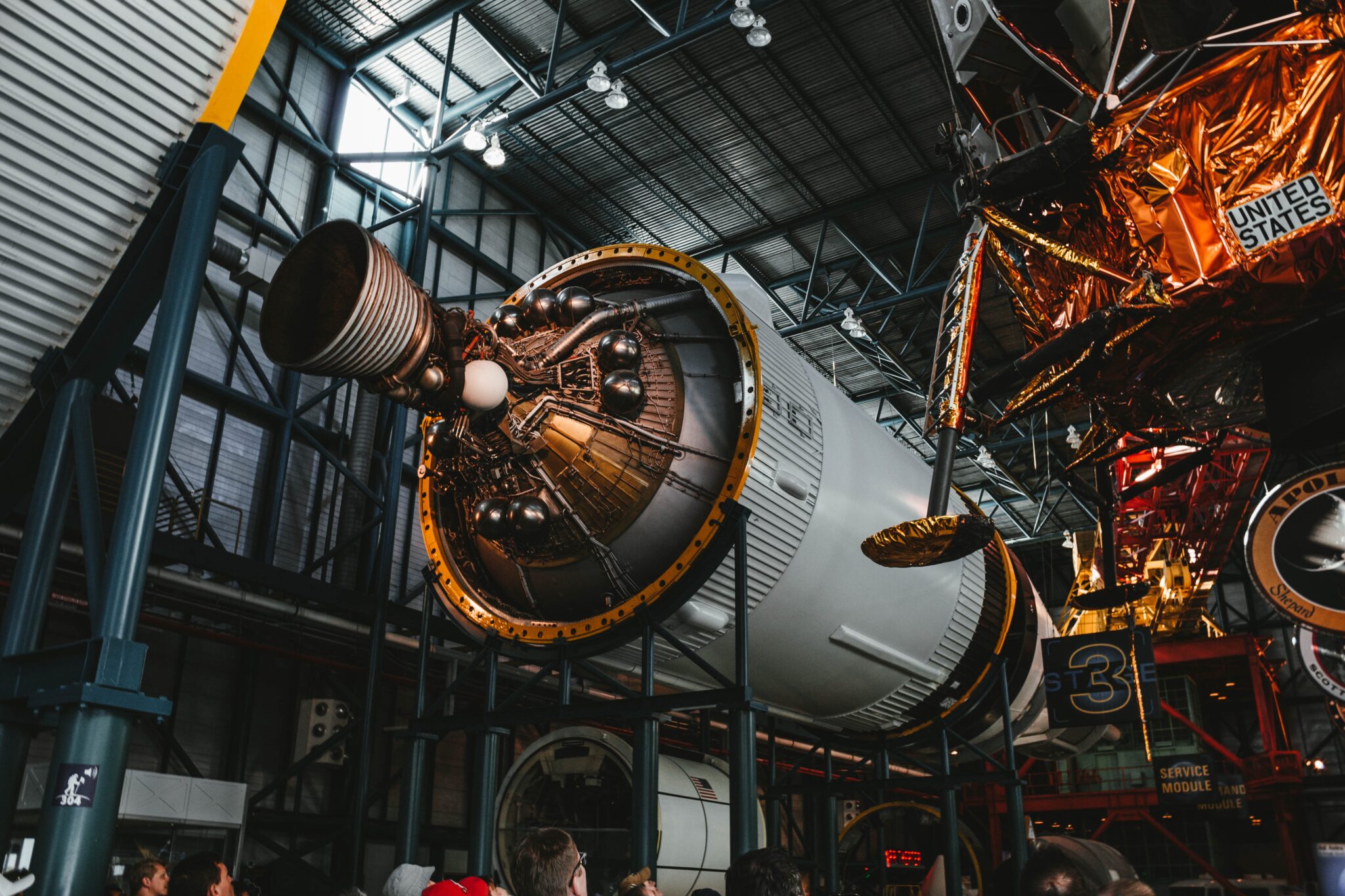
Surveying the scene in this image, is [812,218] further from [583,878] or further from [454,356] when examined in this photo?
[583,878]

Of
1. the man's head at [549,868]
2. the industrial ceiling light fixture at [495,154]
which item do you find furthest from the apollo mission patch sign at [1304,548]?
the industrial ceiling light fixture at [495,154]

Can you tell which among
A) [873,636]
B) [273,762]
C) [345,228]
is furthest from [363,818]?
[345,228]

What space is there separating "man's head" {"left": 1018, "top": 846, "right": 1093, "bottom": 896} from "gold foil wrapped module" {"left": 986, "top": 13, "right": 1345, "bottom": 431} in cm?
262

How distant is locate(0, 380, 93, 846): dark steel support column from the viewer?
5727mm

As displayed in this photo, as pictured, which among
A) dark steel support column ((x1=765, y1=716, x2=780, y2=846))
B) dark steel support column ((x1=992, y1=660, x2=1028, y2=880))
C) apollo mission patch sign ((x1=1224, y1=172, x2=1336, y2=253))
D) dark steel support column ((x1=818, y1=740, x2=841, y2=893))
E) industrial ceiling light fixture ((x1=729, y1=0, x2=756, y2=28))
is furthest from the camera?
industrial ceiling light fixture ((x1=729, y1=0, x2=756, y2=28))

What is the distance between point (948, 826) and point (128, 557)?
7225mm

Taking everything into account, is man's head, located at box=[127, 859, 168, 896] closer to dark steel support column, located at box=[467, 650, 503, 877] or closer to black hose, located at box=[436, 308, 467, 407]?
dark steel support column, located at box=[467, 650, 503, 877]

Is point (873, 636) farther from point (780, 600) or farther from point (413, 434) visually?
point (413, 434)

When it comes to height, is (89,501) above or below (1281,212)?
below

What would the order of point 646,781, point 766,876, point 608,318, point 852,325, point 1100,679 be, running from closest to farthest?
point 766,876 < point 646,781 < point 608,318 < point 1100,679 < point 852,325

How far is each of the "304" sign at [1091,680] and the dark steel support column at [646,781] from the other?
15.7 ft

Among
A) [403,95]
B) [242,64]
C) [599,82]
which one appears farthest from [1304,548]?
[403,95]

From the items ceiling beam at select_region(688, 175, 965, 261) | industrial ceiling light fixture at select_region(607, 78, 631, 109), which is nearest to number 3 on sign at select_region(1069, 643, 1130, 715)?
industrial ceiling light fixture at select_region(607, 78, 631, 109)

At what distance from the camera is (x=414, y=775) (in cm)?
792
